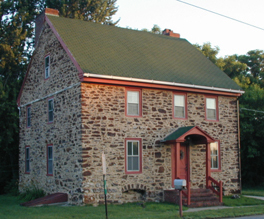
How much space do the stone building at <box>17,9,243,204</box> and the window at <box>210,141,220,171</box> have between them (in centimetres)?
5

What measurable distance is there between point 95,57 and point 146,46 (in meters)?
5.00

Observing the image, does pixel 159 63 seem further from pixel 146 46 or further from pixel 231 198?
pixel 231 198

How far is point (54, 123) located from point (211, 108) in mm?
8550

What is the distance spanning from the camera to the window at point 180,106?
66.2 feet

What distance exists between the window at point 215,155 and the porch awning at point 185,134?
1.84m

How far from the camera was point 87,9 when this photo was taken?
3569 cm

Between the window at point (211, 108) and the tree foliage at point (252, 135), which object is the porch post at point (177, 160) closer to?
the window at point (211, 108)

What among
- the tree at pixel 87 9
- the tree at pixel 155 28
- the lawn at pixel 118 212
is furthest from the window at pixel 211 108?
the tree at pixel 155 28

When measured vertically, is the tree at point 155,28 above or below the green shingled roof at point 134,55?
above

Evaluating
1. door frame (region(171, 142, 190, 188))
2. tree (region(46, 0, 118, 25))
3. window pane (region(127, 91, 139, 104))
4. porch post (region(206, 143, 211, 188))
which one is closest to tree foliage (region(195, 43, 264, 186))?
porch post (region(206, 143, 211, 188))

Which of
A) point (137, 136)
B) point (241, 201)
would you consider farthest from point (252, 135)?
point (137, 136)

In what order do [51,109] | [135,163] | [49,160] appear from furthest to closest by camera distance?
[51,109], [49,160], [135,163]

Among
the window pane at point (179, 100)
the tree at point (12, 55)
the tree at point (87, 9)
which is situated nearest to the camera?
the window pane at point (179, 100)

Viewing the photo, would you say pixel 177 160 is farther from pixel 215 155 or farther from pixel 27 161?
pixel 27 161
